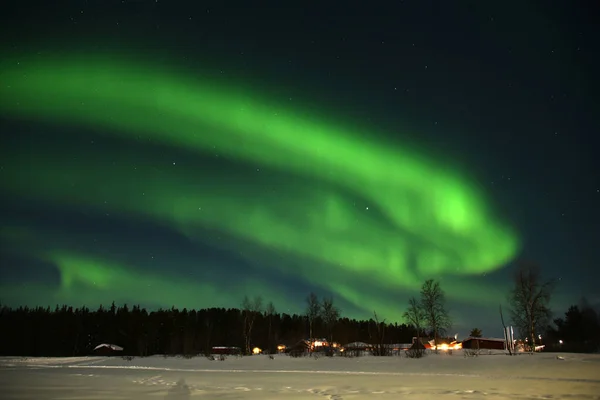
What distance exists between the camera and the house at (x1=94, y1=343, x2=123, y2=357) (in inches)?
4351

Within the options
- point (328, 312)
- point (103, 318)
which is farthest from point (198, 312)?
point (328, 312)

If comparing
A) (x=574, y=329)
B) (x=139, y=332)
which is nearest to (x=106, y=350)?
(x=139, y=332)

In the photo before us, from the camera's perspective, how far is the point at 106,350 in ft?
367

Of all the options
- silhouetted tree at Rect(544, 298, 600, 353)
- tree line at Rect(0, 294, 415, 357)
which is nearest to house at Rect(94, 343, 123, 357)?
tree line at Rect(0, 294, 415, 357)

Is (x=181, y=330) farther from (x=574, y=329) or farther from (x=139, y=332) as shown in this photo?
(x=574, y=329)

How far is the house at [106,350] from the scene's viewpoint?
363ft

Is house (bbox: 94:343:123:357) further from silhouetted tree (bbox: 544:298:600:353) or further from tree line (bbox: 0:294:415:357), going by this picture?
silhouetted tree (bbox: 544:298:600:353)

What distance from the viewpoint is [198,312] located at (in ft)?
545

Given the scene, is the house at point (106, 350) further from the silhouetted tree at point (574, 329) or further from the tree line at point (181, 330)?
the silhouetted tree at point (574, 329)

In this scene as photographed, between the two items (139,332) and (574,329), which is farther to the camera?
(139,332)

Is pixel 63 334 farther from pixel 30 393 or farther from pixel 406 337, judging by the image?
pixel 30 393

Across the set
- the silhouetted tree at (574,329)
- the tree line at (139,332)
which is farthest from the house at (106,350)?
the silhouetted tree at (574,329)

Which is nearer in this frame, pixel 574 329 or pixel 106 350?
pixel 574 329

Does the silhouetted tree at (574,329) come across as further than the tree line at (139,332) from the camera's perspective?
No
